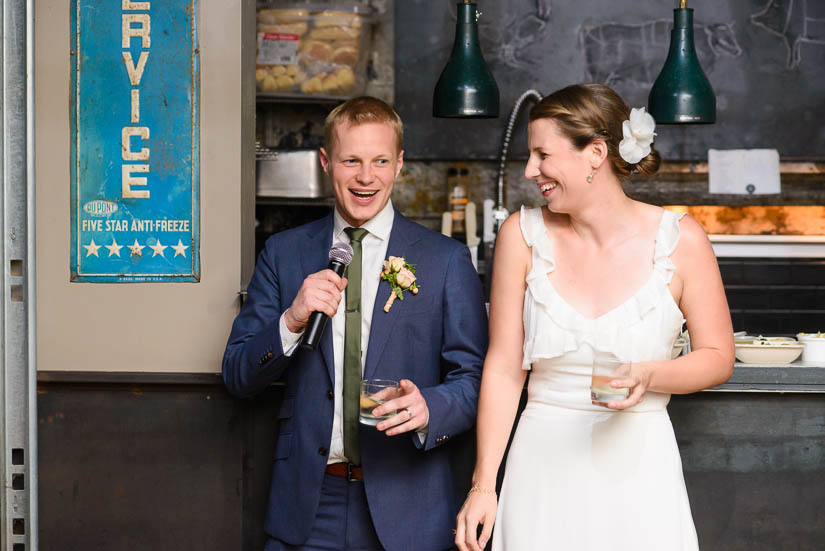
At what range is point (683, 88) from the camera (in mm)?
3686

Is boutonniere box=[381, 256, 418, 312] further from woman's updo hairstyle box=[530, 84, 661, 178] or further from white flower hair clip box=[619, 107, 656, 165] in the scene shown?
white flower hair clip box=[619, 107, 656, 165]

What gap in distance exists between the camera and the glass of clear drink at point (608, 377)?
169cm

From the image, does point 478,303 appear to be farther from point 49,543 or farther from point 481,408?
point 49,543

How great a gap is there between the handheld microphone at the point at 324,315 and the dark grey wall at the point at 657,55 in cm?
350

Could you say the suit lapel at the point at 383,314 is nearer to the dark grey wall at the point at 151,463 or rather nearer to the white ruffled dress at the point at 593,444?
the white ruffled dress at the point at 593,444

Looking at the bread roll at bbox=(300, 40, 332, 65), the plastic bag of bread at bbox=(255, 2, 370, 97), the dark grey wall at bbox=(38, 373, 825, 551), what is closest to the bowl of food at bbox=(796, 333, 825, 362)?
the dark grey wall at bbox=(38, 373, 825, 551)

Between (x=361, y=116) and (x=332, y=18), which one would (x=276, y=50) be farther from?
(x=361, y=116)

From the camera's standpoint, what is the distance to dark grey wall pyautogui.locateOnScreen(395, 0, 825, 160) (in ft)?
17.8

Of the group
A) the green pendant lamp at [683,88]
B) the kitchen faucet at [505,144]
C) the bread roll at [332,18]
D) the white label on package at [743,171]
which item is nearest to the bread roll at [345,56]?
the bread roll at [332,18]

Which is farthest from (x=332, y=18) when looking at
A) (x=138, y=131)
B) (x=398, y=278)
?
(x=398, y=278)

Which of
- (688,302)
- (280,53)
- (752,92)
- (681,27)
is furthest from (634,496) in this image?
(752,92)

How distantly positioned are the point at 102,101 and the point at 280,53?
7.57 feet

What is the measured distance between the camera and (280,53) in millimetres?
5062

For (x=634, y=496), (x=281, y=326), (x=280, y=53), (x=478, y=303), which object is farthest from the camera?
(x=280, y=53)
